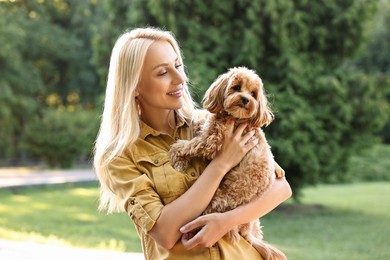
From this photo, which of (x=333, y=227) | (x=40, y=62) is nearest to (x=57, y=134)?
(x=40, y=62)

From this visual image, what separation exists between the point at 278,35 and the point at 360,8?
81.3 inches

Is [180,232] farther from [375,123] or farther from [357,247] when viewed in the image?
[375,123]

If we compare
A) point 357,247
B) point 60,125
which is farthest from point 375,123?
point 60,125

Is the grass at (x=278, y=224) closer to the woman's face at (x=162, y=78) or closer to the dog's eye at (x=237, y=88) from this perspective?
the dog's eye at (x=237, y=88)

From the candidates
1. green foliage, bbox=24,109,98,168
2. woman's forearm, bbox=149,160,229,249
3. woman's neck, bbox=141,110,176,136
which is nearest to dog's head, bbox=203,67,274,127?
woman's neck, bbox=141,110,176,136

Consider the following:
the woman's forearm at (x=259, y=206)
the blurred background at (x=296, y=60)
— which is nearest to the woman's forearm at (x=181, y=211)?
the woman's forearm at (x=259, y=206)

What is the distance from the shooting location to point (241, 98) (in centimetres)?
256

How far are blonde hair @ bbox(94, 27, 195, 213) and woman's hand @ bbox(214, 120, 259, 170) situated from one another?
37cm

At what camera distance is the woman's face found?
249cm

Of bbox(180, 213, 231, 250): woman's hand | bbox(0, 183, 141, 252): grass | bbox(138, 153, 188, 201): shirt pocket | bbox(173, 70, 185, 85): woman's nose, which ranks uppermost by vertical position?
bbox(173, 70, 185, 85): woman's nose

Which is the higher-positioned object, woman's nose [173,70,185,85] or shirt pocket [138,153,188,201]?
woman's nose [173,70,185,85]

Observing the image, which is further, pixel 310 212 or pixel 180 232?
pixel 310 212

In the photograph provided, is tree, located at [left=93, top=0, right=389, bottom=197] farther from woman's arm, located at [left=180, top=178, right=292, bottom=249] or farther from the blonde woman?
woman's arm, located at [left=180, top=178, right=292, bottom=249]

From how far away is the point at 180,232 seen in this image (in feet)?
7.53
